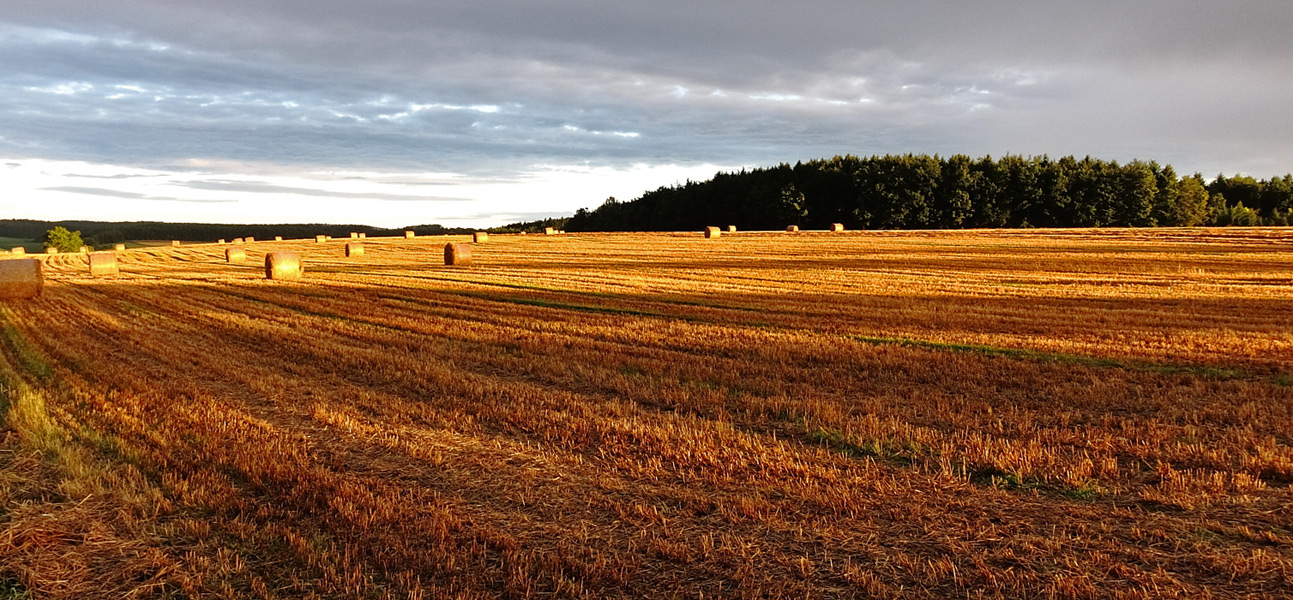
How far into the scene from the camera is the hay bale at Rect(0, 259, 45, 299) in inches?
910

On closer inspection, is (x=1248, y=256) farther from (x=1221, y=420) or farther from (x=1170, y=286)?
(x=1221, y=420)

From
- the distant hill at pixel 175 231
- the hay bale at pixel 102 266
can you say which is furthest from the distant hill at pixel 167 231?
the hay bale at pixel 102 266

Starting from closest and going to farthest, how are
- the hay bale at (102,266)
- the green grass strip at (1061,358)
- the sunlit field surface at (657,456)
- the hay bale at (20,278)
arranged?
the sunlit field surface at (657,456)
the green grass strip at (1061,358)
the hay bale at (20,278)
the hay bale at (102,266)

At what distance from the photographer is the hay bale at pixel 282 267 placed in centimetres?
2833

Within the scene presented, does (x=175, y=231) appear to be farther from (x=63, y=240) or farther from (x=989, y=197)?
(x=989, y=197)

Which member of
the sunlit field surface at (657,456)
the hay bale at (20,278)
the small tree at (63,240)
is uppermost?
the small tree at (63,240)

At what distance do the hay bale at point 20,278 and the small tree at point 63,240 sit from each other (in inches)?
3445

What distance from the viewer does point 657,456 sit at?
6891 millimetres

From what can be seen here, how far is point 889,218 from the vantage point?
76312 millimetres

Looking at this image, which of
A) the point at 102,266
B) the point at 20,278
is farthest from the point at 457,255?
the point at 20,278

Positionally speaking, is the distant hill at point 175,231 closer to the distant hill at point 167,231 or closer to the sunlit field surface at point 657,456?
the distant hill at point 167,231

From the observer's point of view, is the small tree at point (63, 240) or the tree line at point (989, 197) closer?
the tree line at point (989, 197)

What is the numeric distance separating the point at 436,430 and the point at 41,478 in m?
3.09

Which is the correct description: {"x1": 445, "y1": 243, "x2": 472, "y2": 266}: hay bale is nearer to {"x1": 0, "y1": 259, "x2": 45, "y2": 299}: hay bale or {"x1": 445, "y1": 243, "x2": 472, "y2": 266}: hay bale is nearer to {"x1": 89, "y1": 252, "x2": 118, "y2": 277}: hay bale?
{"x1": 89, "y1": 252, "x2": 118, "y2": 277}: hay bale
